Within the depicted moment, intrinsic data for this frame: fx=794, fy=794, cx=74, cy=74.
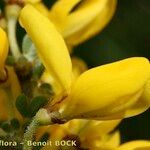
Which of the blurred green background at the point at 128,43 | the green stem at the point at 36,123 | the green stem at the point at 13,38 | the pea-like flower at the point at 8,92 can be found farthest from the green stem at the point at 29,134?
the blurred green background at the point at 128,43

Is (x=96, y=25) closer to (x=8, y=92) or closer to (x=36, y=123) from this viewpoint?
(x=8, y=92)

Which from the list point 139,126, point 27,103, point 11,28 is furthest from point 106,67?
point 139,126

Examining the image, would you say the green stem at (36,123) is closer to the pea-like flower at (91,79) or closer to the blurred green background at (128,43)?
the pea-like flower at (91,79)

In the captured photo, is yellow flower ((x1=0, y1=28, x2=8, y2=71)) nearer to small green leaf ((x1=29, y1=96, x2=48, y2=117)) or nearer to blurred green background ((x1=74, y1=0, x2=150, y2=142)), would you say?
small green leaf ((x1=29, y1=96, x2=48, y2=117))

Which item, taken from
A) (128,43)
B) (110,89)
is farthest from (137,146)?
(128,43)

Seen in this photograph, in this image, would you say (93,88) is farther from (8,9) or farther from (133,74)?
(8,9)

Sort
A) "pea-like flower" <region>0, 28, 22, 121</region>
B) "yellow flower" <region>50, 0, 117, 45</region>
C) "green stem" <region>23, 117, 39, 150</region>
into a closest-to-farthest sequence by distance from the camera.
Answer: "green stem" <region>23, 117, 39, 150</region>, "pea-like flower" <region>0, 28, 22, 121</region>, "yellow flower" <region>50, 0, 117, 45</region>

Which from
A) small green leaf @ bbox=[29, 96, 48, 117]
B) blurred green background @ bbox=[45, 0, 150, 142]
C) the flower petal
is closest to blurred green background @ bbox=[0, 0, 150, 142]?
blurred green background @ bbox=[45, 0, 150, 142]
